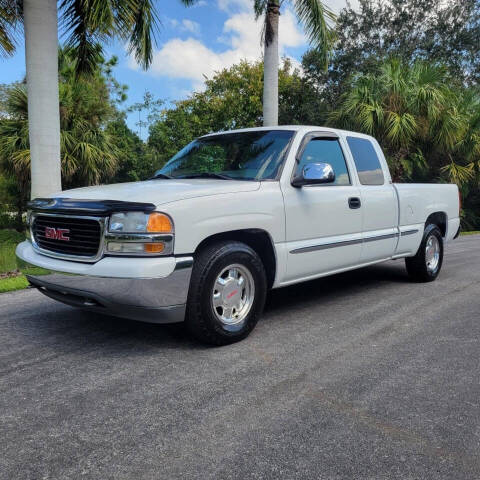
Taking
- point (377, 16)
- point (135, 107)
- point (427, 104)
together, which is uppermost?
point (377, 16)

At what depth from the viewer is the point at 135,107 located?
27859 millimetres

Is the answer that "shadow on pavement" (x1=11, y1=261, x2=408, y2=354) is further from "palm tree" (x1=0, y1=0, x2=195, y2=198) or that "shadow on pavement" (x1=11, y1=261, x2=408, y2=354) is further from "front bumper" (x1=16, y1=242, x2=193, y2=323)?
"palm tree" (x1=0, y1=0, x2=195, y2=198)

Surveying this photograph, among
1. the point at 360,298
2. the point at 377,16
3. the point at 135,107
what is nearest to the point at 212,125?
the point at 135,107

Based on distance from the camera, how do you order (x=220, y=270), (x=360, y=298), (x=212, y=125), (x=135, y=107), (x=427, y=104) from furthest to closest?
(x=212, y=125)
(x=135, y=107)
(x=427, y=104)
(x=360, y=298)
(x=220, y=270)

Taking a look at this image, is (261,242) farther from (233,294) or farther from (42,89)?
(42,89)

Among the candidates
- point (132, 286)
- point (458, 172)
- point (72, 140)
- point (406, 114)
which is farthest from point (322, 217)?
point (458, 172)

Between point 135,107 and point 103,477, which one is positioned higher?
point 135,107

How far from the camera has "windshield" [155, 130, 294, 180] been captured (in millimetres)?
4676

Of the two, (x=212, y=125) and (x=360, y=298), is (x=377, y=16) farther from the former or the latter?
(x=360, y=298)

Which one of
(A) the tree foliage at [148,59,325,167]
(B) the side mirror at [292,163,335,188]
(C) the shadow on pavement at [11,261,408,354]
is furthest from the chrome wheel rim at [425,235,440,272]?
(A) the tree foliage at [148,59,325,167]

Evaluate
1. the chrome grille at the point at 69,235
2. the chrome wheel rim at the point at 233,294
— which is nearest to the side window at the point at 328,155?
the chrome wheel rim at the point at 233,294

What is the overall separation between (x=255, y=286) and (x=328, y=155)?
1867mm

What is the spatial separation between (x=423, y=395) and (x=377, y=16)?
30.7 m

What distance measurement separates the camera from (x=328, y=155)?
532cm
